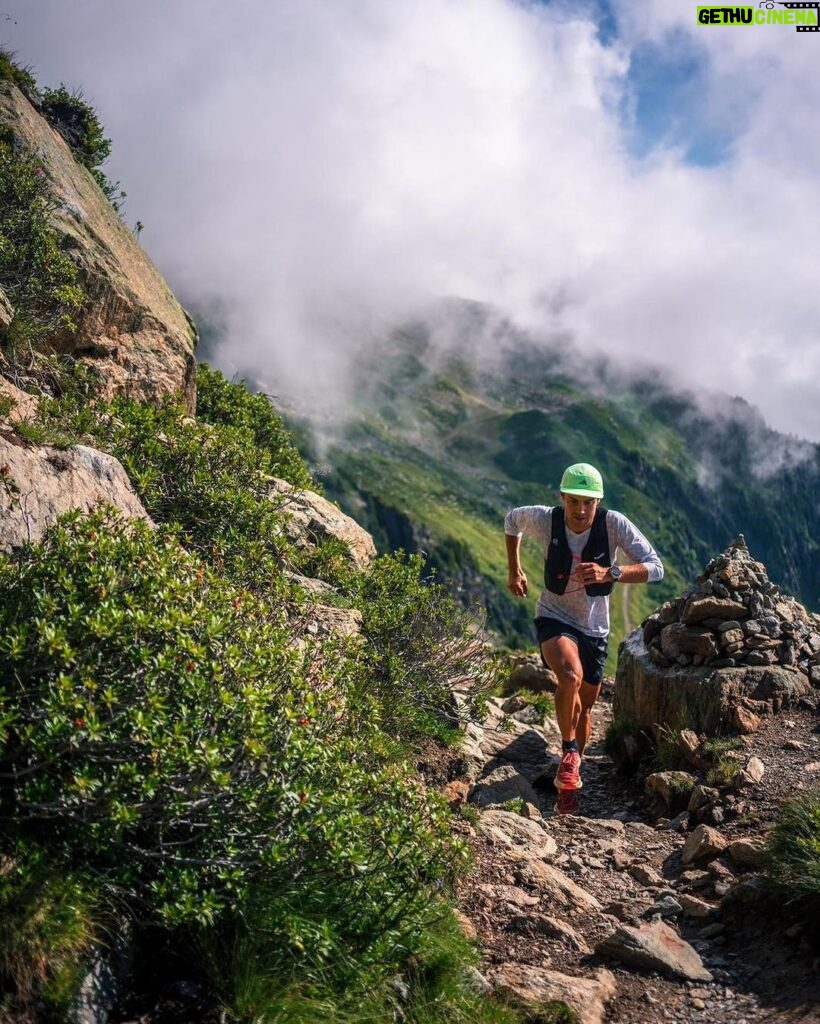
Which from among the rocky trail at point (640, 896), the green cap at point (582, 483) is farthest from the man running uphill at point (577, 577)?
the rocky trail at point (640, 896)

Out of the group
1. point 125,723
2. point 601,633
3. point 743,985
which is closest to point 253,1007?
point 125,723

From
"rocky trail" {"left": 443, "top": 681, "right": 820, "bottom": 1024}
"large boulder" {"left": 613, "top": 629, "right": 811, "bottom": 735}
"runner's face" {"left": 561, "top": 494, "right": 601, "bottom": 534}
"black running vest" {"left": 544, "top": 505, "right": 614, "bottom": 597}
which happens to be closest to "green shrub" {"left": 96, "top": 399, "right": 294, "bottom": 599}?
"black running vest" {"left": 544, "top": 505, "right": 614, "bottom": 597}

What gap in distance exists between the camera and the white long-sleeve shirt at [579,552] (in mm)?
10914

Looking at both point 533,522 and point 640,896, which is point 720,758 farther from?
point 533,522

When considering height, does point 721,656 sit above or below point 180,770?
above

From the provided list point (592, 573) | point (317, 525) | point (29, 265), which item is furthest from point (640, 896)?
point (29, 265)

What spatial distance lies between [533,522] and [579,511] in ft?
2.45

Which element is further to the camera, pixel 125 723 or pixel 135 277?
pixel 135 277

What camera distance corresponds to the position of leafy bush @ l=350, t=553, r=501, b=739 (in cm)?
1094

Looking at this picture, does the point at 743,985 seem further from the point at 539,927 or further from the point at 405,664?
the point at 405,664

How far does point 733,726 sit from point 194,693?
8701 millimetres

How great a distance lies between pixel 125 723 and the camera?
5.31m

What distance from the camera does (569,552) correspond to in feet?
36.2

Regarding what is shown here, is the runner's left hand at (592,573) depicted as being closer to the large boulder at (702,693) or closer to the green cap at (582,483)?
the green cap at (582,483)
